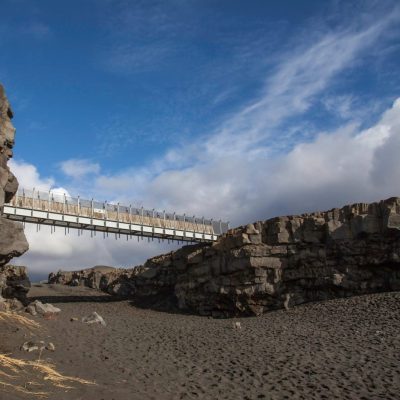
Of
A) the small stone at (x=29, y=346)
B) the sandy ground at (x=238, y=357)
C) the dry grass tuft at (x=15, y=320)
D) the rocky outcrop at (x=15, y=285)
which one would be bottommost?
the sandy ground at (x=238, y=357)

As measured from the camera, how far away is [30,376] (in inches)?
537

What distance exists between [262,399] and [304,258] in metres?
25.4

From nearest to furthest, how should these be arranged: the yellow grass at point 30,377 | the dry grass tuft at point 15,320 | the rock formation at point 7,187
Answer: the yellow grass at point 30,377 < the dry grass tuft at point 15,320 < the rock formation at point 7,187

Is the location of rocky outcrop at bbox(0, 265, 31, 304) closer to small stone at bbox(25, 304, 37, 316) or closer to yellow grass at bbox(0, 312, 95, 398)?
small stone at bbox(25, 304, 37, 316)

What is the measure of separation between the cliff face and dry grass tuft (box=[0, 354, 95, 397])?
2553 cm

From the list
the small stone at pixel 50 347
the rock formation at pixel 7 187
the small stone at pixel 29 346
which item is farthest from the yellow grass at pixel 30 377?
the rock formation at pixel 7 187

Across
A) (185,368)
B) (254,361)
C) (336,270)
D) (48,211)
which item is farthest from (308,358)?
(48,211)

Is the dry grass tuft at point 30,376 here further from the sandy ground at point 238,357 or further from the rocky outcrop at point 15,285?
the rocky outcrop at point 15,285

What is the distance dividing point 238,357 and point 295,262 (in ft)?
66.1

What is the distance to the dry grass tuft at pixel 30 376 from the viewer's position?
39.9 feet

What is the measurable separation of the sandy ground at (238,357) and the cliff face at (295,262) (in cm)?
475

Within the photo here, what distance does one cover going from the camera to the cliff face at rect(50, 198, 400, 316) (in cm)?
3441

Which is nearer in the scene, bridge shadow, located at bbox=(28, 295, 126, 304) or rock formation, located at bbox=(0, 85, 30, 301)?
rock formation, located at bbox=(0, 85, 30, 301)

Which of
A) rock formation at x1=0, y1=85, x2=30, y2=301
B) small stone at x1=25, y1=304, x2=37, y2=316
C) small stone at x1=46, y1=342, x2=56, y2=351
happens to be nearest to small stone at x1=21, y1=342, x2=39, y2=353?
small stone at x1=46, y1=342, x2=56, y2=351
